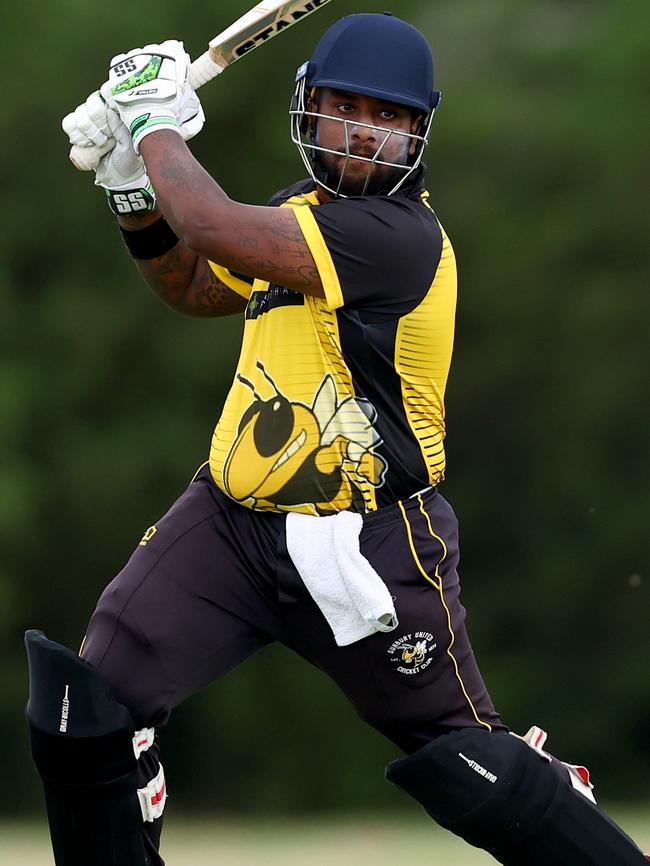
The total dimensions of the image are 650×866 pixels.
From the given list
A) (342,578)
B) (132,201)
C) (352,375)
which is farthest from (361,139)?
(342,578)

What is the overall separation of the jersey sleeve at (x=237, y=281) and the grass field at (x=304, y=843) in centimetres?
143

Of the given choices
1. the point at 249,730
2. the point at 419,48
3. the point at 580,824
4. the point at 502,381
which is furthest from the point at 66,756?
the point at 502,381

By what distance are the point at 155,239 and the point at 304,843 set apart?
168 cm

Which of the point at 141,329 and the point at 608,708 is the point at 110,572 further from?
the point at 608,708

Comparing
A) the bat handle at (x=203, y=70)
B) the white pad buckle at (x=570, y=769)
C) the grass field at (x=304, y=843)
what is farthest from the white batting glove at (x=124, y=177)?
the grass field at (x=304, y=843)

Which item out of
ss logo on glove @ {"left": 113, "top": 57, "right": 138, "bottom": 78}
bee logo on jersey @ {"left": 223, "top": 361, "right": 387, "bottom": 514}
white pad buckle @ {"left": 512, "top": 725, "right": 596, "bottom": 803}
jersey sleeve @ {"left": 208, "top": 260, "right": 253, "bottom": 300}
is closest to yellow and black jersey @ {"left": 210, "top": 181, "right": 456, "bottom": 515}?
bee logo on jersey @ {"left": 223, "top": 361, "right": 387, "bottom": 514}

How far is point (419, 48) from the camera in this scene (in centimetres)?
270

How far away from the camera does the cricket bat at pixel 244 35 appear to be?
9.40 ft

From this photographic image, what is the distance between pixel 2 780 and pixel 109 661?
190cm

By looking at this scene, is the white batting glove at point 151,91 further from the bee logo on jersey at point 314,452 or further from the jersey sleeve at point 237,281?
the bee logo on jersey at point 314,452

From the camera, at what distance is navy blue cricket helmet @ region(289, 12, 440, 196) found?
266 centimetres

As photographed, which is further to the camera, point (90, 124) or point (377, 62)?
point (90, 124)

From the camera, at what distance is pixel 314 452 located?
105 inches

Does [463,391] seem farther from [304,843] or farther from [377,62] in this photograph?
[377,62]
